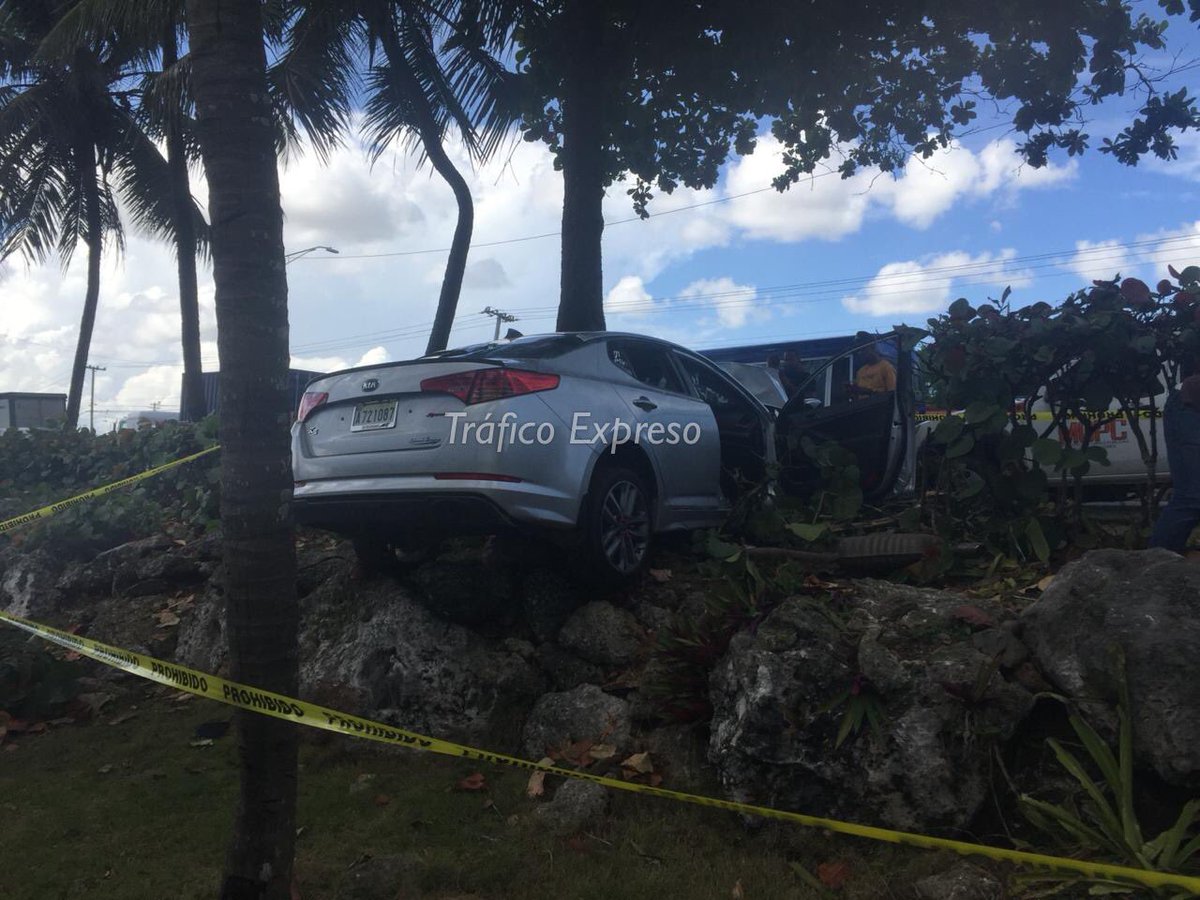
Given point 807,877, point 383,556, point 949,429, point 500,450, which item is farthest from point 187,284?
point 807,877

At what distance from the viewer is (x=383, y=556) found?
5.56 metres

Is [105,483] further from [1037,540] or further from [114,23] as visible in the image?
[1037,540]

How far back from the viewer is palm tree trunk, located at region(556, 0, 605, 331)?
8.41 metres

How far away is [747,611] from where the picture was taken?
437 centimetres

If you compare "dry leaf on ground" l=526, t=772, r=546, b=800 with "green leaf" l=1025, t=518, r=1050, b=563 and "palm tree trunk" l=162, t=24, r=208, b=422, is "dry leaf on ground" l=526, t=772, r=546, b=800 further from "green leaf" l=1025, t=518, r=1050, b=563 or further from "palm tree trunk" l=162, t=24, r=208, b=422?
"palm tree trunk" l=162, t=24, r=208, b=422

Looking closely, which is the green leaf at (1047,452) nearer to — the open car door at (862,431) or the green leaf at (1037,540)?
the green leaf at (1037,540)

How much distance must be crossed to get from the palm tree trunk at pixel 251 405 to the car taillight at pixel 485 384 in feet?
5.12

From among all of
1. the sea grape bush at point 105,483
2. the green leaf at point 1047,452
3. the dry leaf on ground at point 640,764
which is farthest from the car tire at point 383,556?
the green leaf at point 1047,452

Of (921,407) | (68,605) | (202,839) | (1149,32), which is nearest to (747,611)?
(202,839)

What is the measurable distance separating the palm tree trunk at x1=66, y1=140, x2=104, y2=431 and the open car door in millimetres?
14145

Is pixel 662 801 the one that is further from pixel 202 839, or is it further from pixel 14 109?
pixel 14 109

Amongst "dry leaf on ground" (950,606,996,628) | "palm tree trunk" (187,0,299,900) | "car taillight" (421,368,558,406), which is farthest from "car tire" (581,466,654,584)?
"palm tree trunk" (187,0,299,900)

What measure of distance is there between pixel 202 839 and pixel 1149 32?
32.5 ft

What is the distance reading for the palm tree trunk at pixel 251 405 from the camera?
288cm
